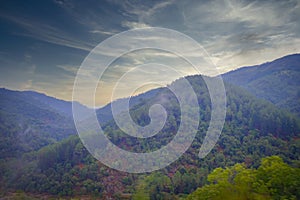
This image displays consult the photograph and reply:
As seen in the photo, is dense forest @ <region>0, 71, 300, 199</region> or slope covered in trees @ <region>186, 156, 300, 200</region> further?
dense forest @ <region>0, 71, 300, 199</region>

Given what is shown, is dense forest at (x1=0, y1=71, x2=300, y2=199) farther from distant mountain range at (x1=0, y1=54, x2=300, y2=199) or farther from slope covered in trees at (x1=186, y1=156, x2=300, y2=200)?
slope covered in trees at (x1=186, y1=156, x2=300, y2=200)

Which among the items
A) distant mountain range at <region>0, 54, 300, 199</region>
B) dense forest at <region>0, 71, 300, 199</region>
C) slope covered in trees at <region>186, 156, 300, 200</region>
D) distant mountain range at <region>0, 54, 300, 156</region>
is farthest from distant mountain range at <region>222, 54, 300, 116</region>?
slope covered in trees at <region>186, 156, 300, 200</region>

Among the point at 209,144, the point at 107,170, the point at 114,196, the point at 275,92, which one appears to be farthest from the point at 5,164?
the point at 275,92

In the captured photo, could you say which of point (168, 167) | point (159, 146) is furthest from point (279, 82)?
point (168, 167)

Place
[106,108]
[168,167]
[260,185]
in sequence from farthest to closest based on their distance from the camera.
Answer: [106,108]
[168,167]
[260,185]

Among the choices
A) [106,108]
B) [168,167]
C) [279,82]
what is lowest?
[168,167]

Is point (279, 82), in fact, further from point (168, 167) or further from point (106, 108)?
point (168, 167)

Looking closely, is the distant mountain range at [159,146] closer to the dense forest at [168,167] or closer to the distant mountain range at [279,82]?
the dense forest at [168,167]

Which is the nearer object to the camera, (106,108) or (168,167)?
(168,167)

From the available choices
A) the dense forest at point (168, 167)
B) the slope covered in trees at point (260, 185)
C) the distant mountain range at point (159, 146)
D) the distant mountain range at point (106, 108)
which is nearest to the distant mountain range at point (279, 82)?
the distant mountain range at point (106, 108)

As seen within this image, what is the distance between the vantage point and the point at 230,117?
51906 mm

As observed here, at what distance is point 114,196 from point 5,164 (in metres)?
30.2

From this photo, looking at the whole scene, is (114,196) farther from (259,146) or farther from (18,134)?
(18,134)

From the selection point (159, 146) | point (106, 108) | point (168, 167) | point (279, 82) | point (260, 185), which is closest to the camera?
point (260, 185)
